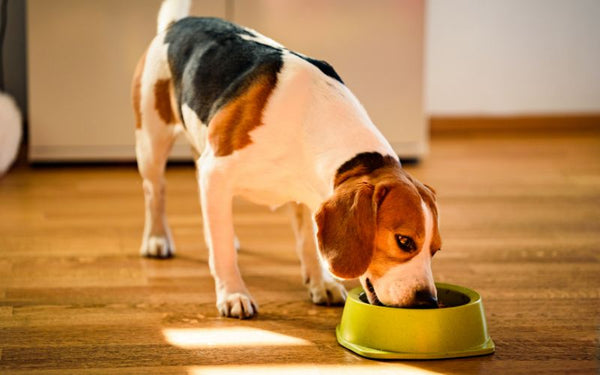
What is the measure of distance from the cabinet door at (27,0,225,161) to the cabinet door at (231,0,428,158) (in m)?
0.31

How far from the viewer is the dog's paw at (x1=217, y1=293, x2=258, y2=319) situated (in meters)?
2.25

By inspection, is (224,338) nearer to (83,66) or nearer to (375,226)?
(375,226)

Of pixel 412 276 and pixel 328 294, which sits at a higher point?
pixel 412 276

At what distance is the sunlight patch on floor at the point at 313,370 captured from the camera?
6.14ft

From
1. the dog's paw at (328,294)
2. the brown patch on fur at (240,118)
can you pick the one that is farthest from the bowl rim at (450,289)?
the brown patch on fur at (240,118)

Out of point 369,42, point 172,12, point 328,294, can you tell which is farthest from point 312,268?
point 369,42

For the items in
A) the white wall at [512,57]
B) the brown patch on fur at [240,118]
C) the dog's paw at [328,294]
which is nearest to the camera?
the brown patch on fur at [240,118]

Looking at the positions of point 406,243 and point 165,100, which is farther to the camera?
point 165,100

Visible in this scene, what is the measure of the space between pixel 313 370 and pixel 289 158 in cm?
53

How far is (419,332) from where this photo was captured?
1.92m

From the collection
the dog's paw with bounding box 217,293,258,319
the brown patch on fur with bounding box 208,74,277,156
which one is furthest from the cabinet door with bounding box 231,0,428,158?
the dog's paw with bounding box 217,293,258,319

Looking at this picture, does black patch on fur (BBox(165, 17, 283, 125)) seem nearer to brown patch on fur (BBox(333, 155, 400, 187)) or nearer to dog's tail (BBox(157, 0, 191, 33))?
dog's tail (BBox(157, 0, 191, 33))

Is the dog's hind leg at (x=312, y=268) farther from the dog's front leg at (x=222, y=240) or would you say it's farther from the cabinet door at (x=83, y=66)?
the cabinet door at (x=83, y=66)

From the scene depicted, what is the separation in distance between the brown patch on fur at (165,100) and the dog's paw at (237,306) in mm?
637
